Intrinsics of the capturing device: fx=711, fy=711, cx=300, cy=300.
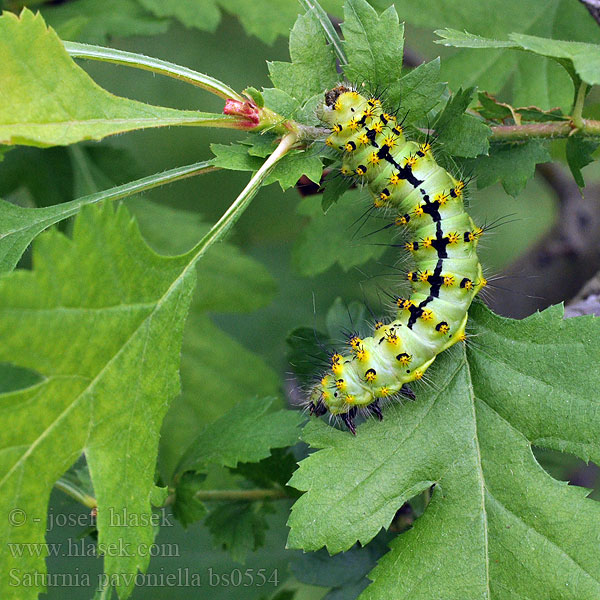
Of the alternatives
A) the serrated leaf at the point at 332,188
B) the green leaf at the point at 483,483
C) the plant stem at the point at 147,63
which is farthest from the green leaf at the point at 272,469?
the plant stem at the point at 147,63

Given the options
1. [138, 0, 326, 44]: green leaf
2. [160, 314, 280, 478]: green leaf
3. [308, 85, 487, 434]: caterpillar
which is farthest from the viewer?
[160, 314, 280, 478]: green leaf

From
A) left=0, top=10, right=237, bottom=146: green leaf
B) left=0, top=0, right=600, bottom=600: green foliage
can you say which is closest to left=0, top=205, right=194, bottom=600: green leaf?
left=0, top=0, right=600, bottom=600: green foliage

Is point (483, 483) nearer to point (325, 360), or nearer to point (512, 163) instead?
point (325, 360)

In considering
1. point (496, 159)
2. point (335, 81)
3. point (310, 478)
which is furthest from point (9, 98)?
point (496, 159)

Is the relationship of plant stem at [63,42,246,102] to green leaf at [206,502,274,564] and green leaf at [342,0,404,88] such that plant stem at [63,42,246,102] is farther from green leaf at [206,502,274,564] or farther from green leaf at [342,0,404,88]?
green leaf at [206,502,274,564]

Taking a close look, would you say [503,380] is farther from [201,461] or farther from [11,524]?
[11,524]

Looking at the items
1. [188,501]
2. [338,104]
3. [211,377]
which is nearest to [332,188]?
[338,104]
